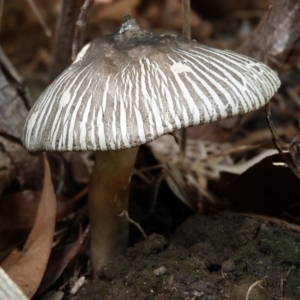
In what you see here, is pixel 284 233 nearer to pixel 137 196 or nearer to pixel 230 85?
pixel 230 85

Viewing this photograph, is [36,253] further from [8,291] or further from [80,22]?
[80,22]

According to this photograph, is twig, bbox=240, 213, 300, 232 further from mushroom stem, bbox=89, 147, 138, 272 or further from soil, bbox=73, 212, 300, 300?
mushroom stem, bbox=89, 147, 138, 272

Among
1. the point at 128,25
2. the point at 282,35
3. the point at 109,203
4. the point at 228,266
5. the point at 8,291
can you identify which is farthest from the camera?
the point at 282,35

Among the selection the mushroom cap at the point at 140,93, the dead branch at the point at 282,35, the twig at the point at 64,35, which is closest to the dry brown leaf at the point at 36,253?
the mushroom cap at the point at 140,93

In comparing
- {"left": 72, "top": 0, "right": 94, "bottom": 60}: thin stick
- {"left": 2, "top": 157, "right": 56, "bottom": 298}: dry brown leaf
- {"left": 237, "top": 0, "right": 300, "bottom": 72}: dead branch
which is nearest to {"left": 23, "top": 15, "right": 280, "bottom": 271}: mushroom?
{"left": 72, "top": 0, "right": 94, "bottom": 60}: thin stick

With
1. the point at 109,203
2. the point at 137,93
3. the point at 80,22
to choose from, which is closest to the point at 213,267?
the point at 109,203
